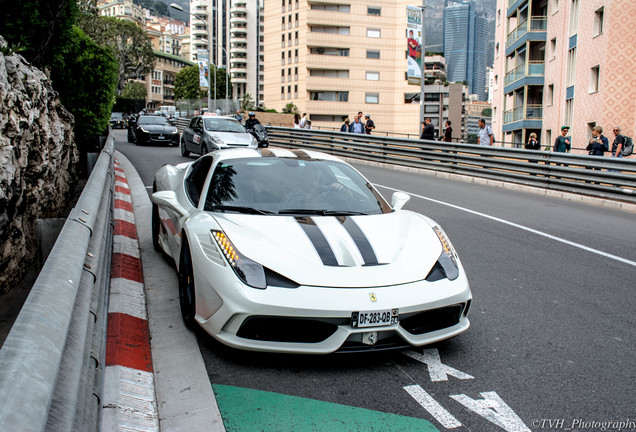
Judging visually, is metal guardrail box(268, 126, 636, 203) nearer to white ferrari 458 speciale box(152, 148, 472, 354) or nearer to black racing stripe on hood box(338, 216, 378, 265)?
white ferrari 458 speciale box(152, 148, 472, 354)

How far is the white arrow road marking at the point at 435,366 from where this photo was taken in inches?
141

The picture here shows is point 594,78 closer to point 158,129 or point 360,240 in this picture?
point 158,129

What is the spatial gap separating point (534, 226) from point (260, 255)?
6.42 metres

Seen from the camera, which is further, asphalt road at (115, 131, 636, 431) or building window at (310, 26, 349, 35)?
building window at (310, 26, 349, 35)

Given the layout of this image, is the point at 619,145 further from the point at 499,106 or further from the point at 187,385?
the point at 499,106

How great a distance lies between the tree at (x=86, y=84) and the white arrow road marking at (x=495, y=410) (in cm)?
1246

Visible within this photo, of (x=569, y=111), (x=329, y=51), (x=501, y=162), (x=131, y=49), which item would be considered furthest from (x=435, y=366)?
(x=131, y=49)

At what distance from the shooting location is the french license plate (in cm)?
352

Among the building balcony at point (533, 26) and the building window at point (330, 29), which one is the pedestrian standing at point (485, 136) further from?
the building window at point (330, 29)

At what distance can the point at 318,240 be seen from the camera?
4.03 meters

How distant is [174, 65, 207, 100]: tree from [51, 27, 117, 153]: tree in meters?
109

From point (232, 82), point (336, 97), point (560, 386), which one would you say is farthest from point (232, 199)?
point (232, 82)

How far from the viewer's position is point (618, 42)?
27688 millimetres

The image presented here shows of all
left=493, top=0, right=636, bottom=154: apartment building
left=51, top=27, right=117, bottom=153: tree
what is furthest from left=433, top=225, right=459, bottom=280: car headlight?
left=493, top=0, right=636, bottom=154: apartment building
